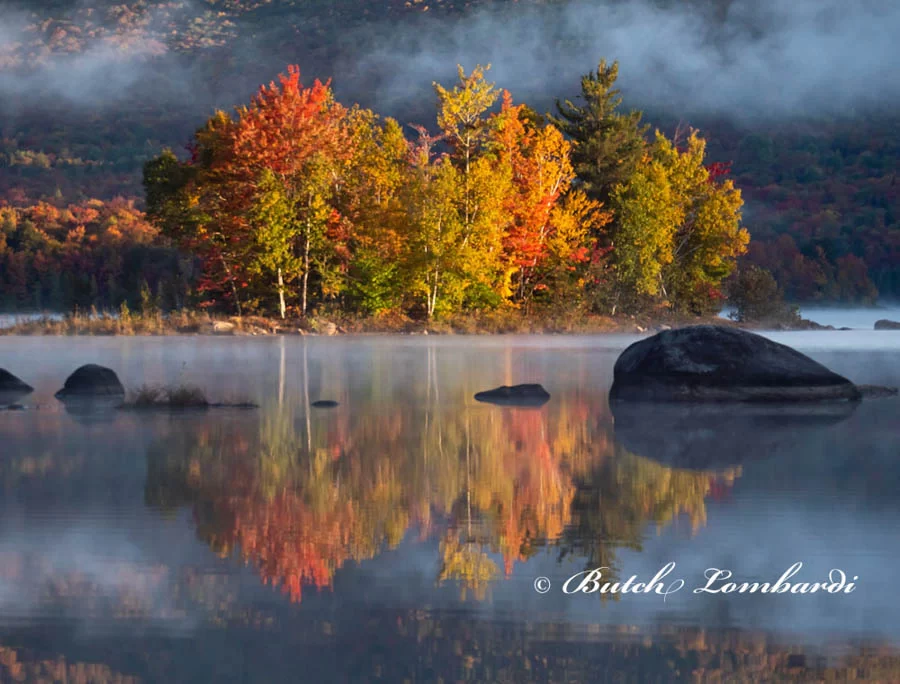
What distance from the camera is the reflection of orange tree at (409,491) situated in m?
5.86

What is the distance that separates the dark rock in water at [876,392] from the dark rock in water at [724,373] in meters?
0.90

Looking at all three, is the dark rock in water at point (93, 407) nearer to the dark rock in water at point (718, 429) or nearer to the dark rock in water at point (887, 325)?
the dark rock in water at point (718, 429)

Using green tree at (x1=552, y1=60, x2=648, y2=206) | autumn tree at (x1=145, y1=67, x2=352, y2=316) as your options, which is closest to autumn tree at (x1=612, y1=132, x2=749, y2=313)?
green tree at (x1=552, y1=60, x2=648, y2=206)

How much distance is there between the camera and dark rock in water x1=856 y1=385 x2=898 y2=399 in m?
15.6

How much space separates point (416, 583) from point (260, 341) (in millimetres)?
31095

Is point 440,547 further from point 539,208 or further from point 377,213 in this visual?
point 539,208

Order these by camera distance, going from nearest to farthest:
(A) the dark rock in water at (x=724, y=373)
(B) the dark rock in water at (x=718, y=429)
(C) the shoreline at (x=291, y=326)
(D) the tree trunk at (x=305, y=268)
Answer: (B) the dark rock in water at (x=718, y=429)
(A) the dark rock in water at (x=724, y=373)
(C) the shoreline at (x=291, y=326)
(D) the tree trunk at (x=305, y=268)

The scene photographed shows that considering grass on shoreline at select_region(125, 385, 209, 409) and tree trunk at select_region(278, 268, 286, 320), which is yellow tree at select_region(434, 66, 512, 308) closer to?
tree trunk at select_region(278, 268, 286, 320)

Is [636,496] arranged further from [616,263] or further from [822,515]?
[616,263]

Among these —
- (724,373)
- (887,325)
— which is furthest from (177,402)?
(887,325)

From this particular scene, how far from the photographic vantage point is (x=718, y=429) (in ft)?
38.2

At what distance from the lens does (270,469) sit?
8.75m

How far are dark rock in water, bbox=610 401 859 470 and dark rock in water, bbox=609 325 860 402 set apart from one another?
0.71 ft

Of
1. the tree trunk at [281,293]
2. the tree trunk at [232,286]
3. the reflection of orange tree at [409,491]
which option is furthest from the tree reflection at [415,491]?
the tree trunk at [232,286]
